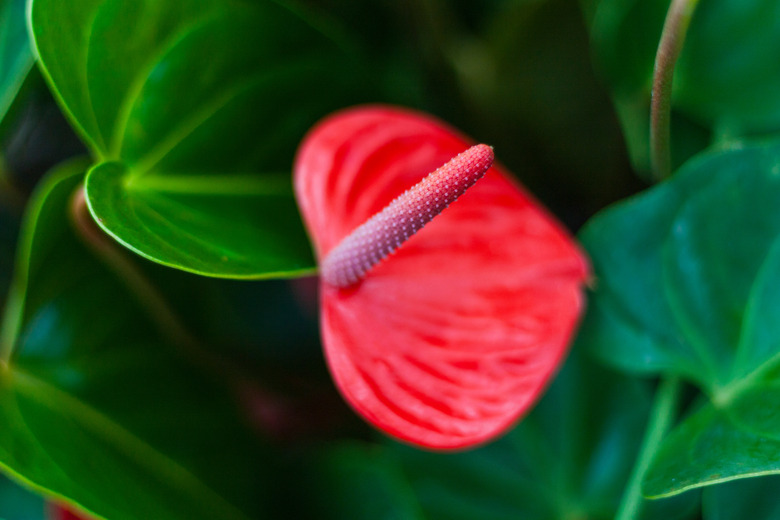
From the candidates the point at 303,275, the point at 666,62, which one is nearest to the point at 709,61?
the point at 666,62

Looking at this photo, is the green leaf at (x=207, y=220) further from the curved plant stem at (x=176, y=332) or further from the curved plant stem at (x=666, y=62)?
the curved plant stem at (x=666, y=62)

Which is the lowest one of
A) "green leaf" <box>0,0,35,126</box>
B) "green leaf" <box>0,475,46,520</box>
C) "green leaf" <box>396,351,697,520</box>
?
"green leaf" <box>396,351,697,520</box>

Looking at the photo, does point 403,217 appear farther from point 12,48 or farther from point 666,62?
point 12,48

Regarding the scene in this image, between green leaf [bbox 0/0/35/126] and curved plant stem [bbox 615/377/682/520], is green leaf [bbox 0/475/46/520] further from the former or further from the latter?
curved plant stem [bbox 615/377/682/520]

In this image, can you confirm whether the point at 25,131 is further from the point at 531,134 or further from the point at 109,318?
the point at 531,134

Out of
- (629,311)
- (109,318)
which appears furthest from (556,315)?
(109,318)

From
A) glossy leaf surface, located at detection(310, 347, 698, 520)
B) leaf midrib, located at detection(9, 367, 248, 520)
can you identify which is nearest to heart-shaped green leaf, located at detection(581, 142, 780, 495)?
glossy leaf surface, located at detection(310, 347, 698, 520)
